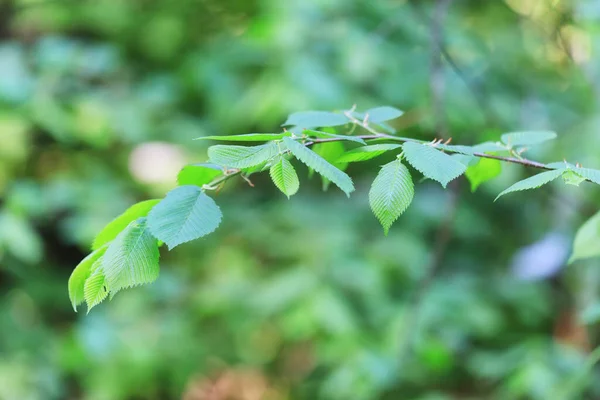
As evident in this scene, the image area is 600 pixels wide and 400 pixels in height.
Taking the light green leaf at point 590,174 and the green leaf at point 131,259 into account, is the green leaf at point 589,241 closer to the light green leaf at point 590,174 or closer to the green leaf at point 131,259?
the light green leaf at point 590,174

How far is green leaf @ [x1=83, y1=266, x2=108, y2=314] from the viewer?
22.5 inches

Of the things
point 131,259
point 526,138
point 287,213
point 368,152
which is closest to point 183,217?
point 131,259

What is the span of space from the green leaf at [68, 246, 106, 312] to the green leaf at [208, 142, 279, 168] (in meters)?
0.16

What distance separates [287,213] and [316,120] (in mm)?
1297

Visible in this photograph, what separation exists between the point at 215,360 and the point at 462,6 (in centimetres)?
151

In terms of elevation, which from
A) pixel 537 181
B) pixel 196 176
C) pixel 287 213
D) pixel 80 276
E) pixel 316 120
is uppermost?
pixel 537 181

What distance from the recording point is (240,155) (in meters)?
0.57

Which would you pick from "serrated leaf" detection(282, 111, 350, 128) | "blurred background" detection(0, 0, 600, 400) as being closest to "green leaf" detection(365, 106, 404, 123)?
"serrated leaf" detection(282, 111, 350, 128)

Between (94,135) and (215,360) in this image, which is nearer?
(94,135)

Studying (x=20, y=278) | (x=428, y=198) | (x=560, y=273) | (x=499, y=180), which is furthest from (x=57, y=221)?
(x=560, y=273)

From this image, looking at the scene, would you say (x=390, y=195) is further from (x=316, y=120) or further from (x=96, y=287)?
(x=96, y=287)

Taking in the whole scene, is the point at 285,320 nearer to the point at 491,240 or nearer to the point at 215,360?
the point at 215,360

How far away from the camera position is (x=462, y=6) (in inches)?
90.5

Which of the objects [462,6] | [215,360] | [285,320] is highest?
[462,6]
